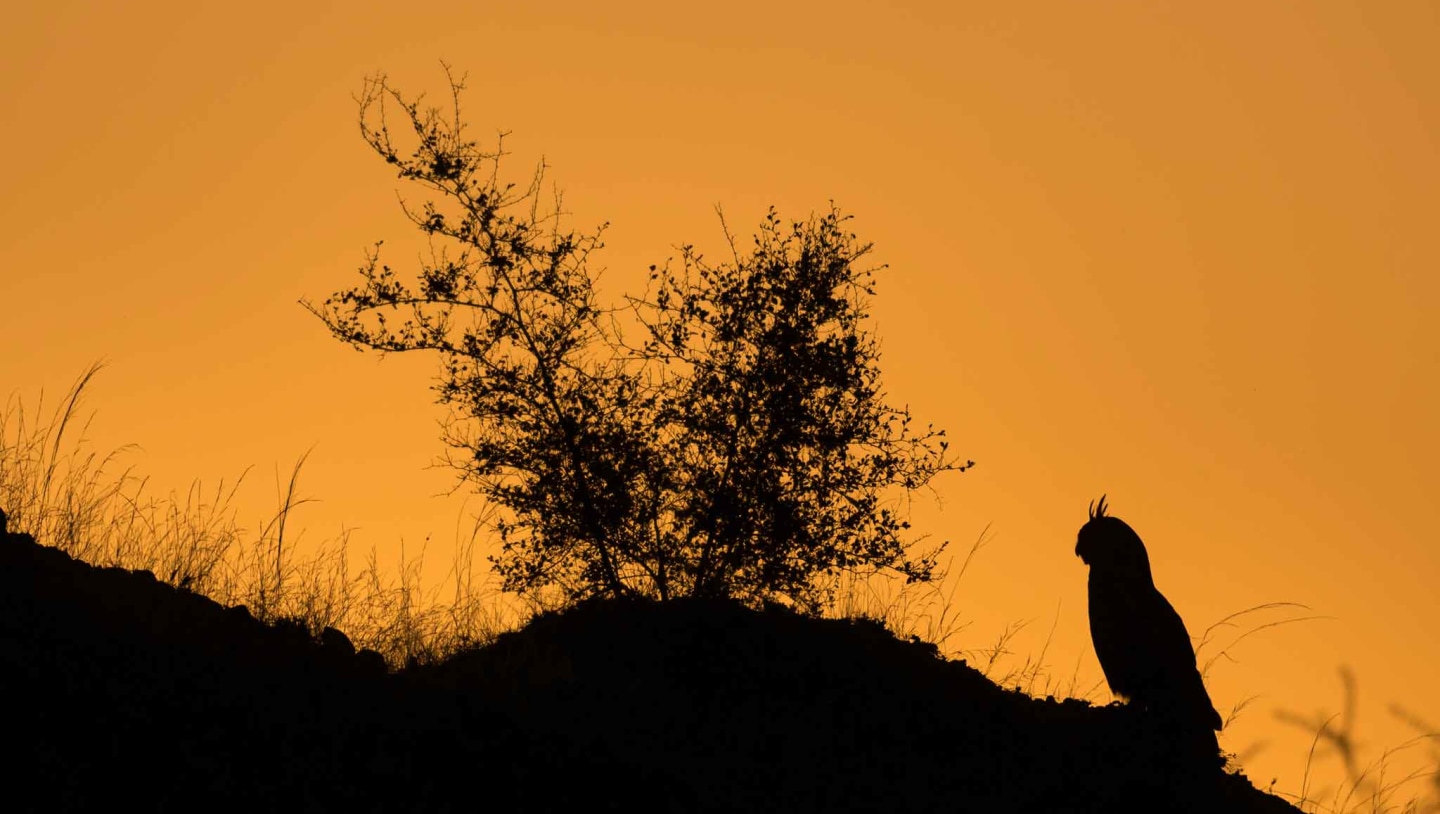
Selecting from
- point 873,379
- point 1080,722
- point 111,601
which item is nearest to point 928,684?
point 1080,722

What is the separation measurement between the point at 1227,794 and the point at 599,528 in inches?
281

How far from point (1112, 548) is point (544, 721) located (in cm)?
609

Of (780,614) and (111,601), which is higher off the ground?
(780,614)

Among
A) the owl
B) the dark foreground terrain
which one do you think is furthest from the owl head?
the dark foreground terrain

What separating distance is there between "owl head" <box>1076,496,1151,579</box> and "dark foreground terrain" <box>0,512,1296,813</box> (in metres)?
1.44

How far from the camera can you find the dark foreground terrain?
9.48 meters

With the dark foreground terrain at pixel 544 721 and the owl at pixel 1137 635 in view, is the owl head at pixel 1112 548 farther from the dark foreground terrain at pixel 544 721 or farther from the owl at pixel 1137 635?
the dark foreground terrain at pixel 544 721

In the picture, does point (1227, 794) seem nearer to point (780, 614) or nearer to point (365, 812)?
point (780, 614)

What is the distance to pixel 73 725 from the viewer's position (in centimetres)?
948

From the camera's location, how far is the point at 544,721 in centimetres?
1101

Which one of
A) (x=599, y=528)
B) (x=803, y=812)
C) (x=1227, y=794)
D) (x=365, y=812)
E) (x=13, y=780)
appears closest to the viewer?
(x=13, y=780)

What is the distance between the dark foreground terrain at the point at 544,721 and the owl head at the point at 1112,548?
144 centimetres

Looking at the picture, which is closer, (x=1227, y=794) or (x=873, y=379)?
(x=1227, y=794)

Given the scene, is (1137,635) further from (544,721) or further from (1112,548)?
(544,721)
